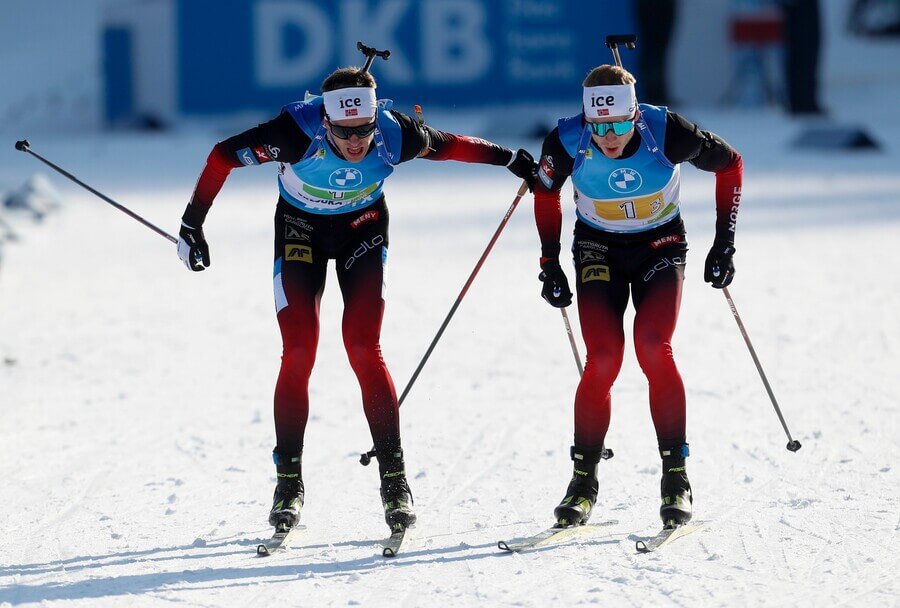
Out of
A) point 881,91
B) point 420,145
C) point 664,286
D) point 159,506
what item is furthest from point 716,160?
point 881,91

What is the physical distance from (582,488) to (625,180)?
1251mm

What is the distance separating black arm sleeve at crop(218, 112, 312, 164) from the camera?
5363 mm

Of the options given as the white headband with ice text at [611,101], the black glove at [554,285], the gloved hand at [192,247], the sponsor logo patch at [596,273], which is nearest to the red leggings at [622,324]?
the sponsor logo patch at [596,273]

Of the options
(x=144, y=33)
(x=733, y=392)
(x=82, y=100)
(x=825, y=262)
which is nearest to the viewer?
(x=733, y=392)

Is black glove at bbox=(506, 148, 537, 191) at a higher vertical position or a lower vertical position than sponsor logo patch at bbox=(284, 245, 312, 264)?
higher

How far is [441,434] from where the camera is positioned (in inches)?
289

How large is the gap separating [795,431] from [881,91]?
87.4ft

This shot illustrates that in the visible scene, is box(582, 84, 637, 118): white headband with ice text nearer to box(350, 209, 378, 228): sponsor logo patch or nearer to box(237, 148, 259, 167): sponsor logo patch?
box(350, 209, 378, 228): sponsor logo patch

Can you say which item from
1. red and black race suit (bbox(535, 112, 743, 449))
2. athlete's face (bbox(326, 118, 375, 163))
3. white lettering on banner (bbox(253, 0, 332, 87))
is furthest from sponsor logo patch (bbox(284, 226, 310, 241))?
white lettering on banner (bbox(253, 0, 332, 87))

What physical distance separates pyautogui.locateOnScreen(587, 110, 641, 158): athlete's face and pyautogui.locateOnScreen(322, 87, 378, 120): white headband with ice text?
2.81 ft

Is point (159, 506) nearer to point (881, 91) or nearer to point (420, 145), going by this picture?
point (420, 145)

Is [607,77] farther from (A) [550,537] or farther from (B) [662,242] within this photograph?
(A) [550,537]

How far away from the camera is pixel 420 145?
5516 mm

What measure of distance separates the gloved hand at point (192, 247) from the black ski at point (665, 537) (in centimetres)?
206
